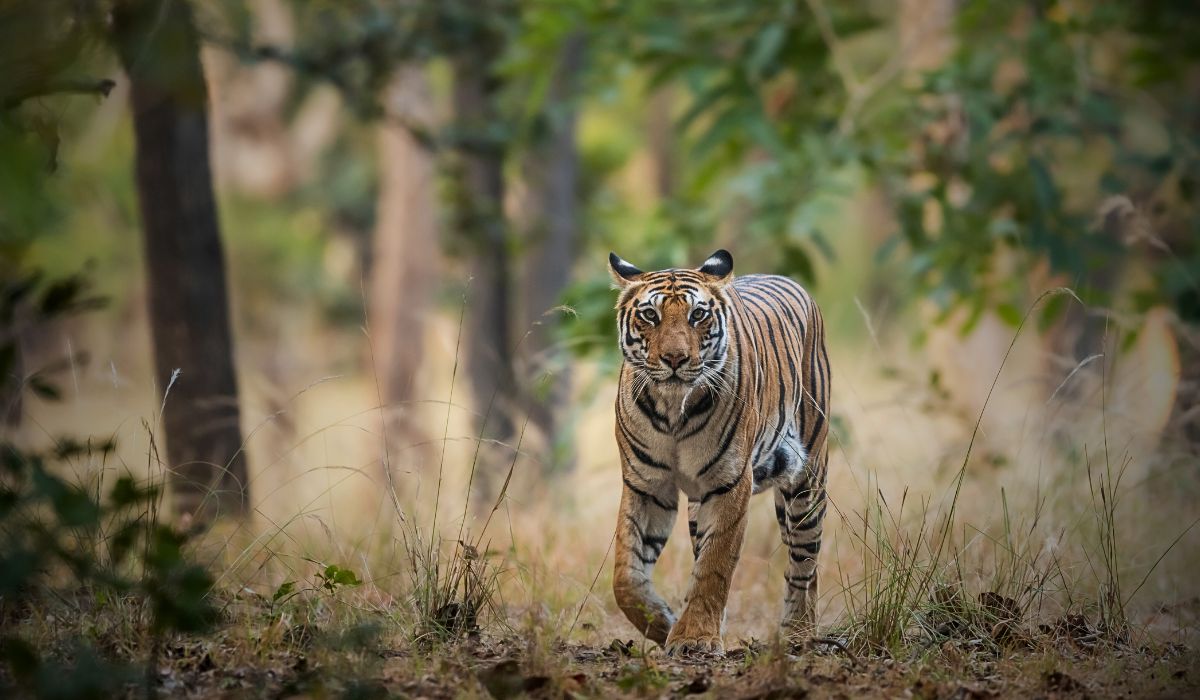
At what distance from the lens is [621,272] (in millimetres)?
4449

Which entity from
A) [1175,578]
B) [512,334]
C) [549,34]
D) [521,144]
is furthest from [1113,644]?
[512,334]

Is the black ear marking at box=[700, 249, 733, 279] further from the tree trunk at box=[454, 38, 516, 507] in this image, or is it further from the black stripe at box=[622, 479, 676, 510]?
the tree trunk at box=[454, 38, 516, 507]

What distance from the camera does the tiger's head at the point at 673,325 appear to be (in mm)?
4172

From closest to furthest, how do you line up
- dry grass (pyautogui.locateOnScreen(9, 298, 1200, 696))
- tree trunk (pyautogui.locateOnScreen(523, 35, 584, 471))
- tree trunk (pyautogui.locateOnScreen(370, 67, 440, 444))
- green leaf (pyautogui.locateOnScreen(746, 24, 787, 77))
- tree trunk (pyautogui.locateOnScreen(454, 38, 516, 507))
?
dry grass (pyautogui.locateOnScreen(9, 298, 1200, 696)) → green leaf (pyautogui.locateOnScreen(746, 24, 787, 77)) → tree trunk (pyautogui.locateOnScreen(454, 38, 516, 507)) → tree trunk (pyautogui.locateOnScreen(523, 35, 584, 471)) → tree trunk (pyautogui.locateOnScreen(370, 67, 440, 444))

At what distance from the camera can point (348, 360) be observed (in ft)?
80.3

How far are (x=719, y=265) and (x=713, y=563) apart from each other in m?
1.09

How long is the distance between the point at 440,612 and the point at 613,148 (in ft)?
53.5

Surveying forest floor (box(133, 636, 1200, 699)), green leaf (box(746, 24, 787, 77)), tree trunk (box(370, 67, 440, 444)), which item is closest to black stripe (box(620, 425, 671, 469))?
forest floor (box(133, 636, 1200, 699))

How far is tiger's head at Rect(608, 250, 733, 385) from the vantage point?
4.17 meters

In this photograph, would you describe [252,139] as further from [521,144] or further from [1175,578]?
[1175,578]

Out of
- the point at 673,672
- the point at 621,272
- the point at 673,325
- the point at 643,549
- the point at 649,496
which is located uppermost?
the point at 621,272

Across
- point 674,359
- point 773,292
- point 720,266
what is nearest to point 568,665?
point 674,359

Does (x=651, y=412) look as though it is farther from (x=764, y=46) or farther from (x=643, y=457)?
(x=764, y=46)

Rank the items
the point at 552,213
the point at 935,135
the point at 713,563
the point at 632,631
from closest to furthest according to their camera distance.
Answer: the point at 713,563 → the point at 632,631 → the point at 935,135 → the point at 552,213
